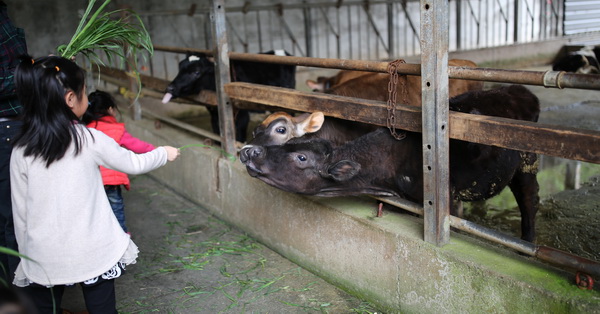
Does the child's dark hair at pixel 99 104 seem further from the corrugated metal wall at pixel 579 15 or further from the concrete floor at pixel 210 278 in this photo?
the corrugated metal wall at pixel 579 15

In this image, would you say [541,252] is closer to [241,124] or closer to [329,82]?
[241,124]

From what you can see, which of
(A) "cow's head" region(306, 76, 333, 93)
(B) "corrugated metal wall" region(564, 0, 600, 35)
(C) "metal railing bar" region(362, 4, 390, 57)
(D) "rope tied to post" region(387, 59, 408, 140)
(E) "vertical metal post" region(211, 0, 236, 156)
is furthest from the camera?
(B) "corrugated metal wall" region(564, 0, 600, 35)

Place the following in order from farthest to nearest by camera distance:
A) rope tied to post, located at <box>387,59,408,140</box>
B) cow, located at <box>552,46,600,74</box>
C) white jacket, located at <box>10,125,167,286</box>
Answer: cow, located at <box>552,46,600,74</box> → rope tied to post, located at <box>387,59,408,140</box> → white jacket, located at <box>10,125,167,286</box>

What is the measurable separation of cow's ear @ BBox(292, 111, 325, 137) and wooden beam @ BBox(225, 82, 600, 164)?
0.15ft

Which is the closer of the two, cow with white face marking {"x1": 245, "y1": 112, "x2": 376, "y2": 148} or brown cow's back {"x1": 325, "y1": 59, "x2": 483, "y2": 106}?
cow with white face marking {"x1": 245, "y1": 112, "x2": 376, "y2": 148}

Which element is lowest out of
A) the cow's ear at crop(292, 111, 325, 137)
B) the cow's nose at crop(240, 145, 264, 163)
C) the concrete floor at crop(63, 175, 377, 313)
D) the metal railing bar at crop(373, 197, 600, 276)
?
the concrete floor at crop(63, 175, 377, 313)

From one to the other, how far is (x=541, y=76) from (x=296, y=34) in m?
9.97

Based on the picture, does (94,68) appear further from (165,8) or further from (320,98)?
(320,98)

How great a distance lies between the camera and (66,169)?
258 cm

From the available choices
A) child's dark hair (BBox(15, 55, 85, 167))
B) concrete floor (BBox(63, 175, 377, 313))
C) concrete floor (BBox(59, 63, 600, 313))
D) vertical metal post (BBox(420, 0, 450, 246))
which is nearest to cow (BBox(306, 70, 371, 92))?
concrete floor (BBox(59, 63, 600, 313))

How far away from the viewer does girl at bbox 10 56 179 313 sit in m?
2.52

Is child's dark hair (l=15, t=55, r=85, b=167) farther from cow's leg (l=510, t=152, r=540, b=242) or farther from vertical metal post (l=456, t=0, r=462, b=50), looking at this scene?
vertical metal post (l=456, t=0, r=462, b=50)

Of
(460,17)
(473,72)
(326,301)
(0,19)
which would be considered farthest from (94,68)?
(460,17)

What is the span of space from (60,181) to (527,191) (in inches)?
126
